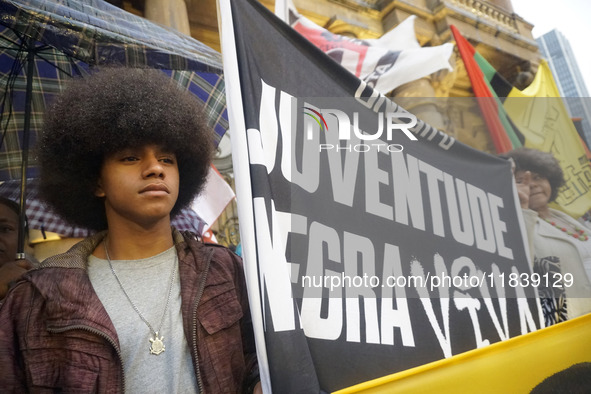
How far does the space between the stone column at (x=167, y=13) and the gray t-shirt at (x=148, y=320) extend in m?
4.91

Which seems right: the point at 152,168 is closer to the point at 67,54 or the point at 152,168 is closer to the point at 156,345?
the point at 156,345

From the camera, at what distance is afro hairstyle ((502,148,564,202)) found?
3070 millimetres

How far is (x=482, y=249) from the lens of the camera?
7.20 feet

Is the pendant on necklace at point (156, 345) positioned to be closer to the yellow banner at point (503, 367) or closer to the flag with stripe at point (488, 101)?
the yellow banner at point (503, 367)

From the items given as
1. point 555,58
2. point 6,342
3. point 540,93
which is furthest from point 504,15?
point 555,58

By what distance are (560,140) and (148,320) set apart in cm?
379

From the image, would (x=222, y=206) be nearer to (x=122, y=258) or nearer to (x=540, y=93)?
(x=122, y=258)

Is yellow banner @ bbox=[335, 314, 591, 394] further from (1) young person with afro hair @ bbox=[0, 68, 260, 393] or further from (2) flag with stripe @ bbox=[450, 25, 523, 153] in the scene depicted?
(2) flag with stripe @ bbox=[450, 25, 523, 153]

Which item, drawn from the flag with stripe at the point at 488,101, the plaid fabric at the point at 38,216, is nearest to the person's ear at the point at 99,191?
the plaid fabric at the point at 38,216

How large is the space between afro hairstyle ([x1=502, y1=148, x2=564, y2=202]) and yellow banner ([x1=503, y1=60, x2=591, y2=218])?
5 cm

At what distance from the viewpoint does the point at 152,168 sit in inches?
61.6

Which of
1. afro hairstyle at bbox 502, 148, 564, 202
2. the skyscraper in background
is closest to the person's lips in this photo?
afro hairstyle at bbox 502, 148, 564, 202

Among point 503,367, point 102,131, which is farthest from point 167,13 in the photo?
point 503,367

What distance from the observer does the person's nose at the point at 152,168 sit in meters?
1.55
